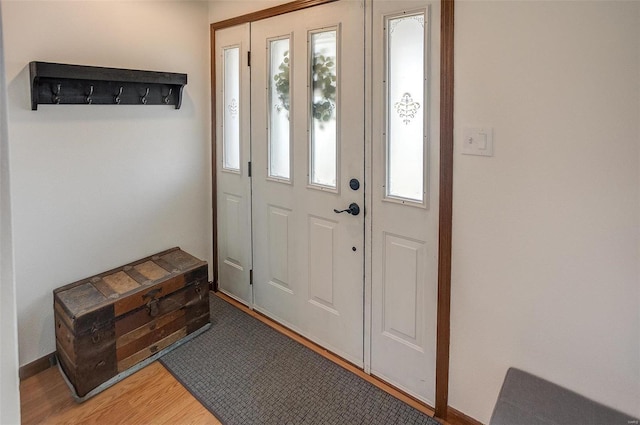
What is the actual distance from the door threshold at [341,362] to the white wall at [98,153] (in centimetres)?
69

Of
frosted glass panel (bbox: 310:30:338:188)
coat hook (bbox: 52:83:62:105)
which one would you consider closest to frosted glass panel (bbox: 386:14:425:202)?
frosted glass panel (bbox: 310:30:338:188)

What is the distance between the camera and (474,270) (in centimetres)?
181

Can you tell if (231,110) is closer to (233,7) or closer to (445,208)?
(233,7)

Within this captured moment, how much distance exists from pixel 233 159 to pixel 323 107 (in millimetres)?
926

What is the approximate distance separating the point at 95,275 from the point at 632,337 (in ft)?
8.55

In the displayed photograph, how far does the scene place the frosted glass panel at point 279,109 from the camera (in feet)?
8.21

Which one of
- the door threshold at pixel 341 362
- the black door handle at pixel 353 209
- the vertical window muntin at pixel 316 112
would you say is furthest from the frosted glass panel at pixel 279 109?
the door threshold at pixel 341 362

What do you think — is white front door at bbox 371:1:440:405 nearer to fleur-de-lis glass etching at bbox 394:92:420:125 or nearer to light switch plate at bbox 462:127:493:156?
fleur-de-lis glass etching at bbox 394:92:420:125

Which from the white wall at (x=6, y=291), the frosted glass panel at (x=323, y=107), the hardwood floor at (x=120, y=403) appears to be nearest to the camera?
the white wall at (x=6, y=291)

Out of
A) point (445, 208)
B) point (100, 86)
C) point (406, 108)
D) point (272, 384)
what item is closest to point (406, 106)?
point (406, 108)

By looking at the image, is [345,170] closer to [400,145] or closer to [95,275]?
[400,145]

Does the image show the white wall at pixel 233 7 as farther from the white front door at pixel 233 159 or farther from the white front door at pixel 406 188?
the white front door at pixel 406 188

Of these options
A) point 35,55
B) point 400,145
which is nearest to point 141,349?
point 35,55

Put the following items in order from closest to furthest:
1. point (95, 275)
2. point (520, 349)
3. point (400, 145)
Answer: point (520, 349) < point (400, 145) < point (95, 275)
